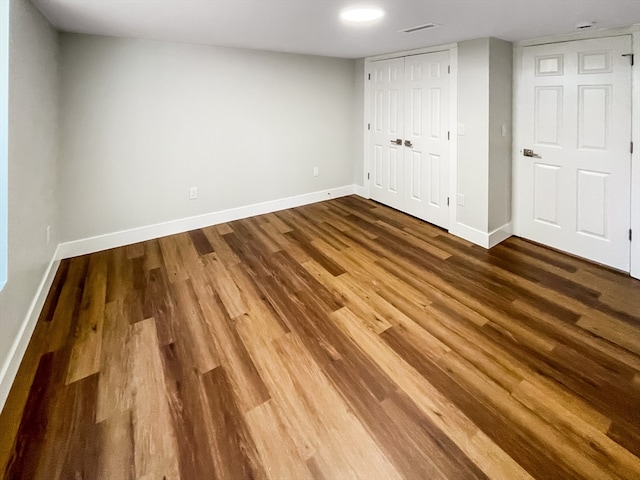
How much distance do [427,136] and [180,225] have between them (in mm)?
3154

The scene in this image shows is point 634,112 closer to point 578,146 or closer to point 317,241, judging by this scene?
point 578,146

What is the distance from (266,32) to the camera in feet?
10.6

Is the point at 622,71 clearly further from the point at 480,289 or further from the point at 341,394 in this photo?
the point at 341,394

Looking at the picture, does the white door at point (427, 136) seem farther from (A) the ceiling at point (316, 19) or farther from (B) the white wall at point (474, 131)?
(A) the ceiling at point (316, 19)

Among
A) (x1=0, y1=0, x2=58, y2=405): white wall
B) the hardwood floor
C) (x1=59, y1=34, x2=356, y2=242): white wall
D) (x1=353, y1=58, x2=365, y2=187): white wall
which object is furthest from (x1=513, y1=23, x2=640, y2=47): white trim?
(x1=0, y1=0, x2=58, y2=405): white wall

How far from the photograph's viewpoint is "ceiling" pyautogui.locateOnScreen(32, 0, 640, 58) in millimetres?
2369

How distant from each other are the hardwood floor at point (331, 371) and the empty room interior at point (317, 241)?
0.6 inches

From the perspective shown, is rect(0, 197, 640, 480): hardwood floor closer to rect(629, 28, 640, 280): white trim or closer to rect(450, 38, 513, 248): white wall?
rect(629, 28, 640, 280): white trim

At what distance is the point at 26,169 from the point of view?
7.66 ft

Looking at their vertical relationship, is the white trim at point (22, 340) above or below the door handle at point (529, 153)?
below

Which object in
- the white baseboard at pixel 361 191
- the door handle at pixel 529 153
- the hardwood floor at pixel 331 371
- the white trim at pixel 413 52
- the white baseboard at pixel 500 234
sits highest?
the white trim at pixel 413 52

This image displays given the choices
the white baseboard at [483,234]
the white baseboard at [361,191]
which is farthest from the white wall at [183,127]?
the white baseboard at [483,234]

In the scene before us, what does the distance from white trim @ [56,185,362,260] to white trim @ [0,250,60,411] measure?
614 mm

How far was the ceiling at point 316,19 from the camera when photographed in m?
2.37
